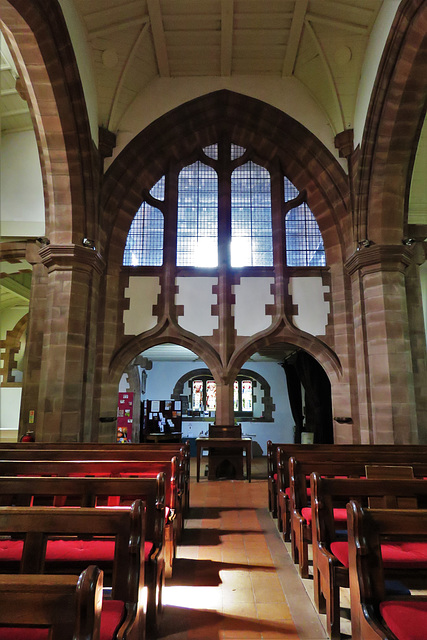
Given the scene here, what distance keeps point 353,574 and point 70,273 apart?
6.83 m


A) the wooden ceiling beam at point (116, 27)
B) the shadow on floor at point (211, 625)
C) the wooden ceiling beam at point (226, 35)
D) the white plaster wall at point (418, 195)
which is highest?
the wooden ceiling beam at point (226, 35)

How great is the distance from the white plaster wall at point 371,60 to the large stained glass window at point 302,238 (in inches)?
67.2

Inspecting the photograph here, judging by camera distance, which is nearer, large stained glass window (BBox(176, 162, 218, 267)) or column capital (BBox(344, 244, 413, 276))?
column capital (BBox(344, 244, 413, 276))

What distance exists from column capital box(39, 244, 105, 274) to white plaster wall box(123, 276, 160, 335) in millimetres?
1306

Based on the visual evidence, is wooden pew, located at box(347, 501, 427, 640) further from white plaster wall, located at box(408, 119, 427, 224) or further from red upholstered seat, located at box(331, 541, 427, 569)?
white plaster wall, located at box(408, 119, 427, 224)

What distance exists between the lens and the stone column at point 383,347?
24.0 feet

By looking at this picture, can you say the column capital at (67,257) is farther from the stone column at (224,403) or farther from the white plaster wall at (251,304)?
the stone column at (224,403)

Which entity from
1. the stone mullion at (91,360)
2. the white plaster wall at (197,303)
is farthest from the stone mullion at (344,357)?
the stone mullion at (91,360)

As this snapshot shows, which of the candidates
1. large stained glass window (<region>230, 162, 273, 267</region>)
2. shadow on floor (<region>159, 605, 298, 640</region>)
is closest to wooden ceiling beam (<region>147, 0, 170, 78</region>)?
large stained glass window (<region>230, 162, 273, 267</region>)

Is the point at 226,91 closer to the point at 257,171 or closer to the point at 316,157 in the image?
the point at 257,171

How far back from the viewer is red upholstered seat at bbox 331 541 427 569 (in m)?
2.30

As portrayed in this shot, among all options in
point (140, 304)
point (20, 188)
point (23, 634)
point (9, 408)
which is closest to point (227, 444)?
point (140, 304)

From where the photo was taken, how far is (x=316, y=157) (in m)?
9.09

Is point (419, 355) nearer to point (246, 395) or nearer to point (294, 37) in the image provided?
point (294, 37)
